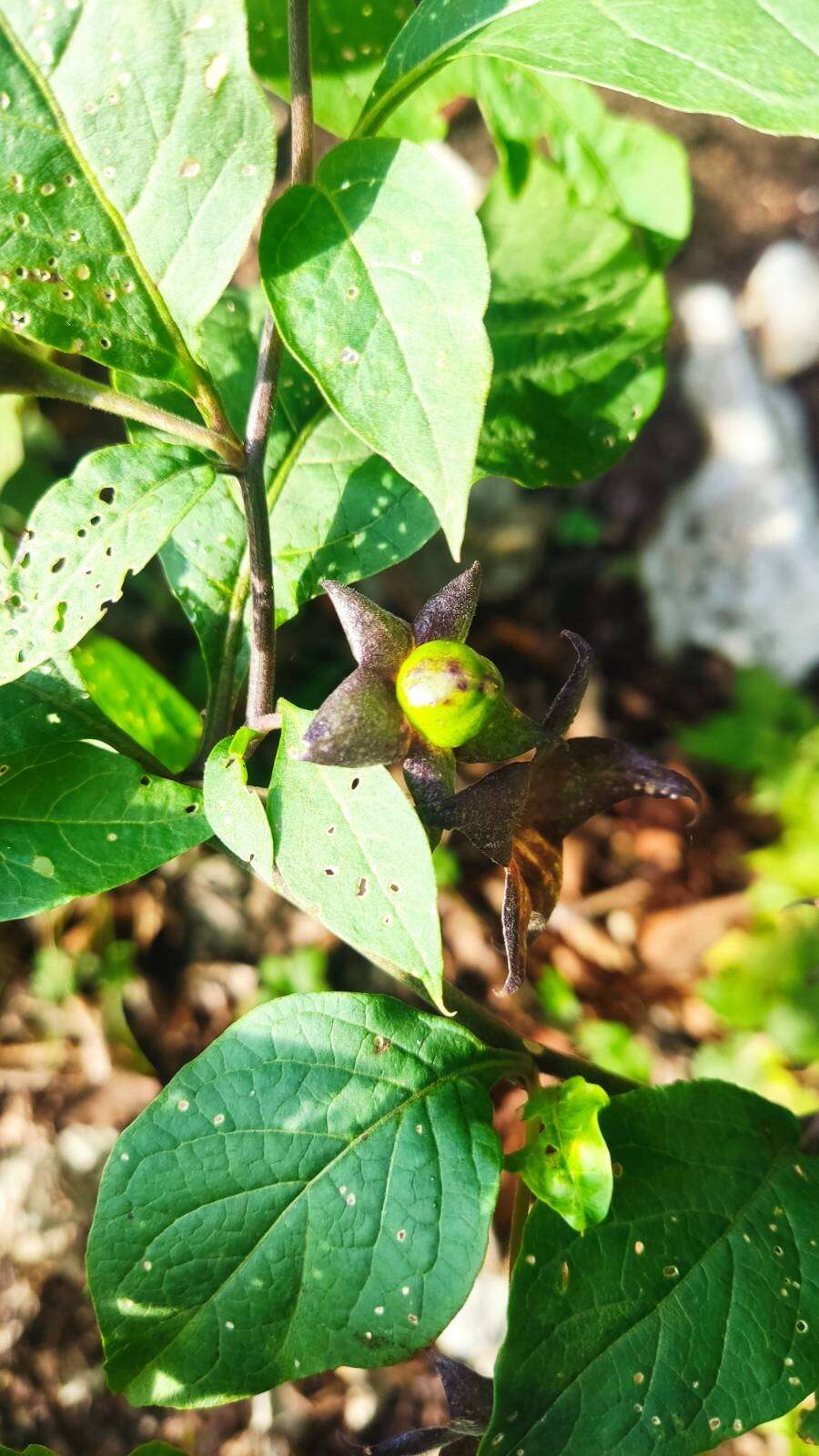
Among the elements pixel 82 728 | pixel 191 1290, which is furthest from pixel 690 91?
pixel 191 1290

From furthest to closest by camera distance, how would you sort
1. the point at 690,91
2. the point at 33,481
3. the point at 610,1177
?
the point at 33,481 < the point at 610,1177 < the point at 690,91

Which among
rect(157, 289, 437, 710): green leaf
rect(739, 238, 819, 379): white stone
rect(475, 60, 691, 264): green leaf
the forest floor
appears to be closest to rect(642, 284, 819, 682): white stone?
the forest floor

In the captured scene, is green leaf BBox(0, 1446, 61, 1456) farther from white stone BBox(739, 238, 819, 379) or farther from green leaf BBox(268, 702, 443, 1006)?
white stone BBox(739, 238, 819, 379)

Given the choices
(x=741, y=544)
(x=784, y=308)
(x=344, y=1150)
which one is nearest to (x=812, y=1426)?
(x=344, y=1150)

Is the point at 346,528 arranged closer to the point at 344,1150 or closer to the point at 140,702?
the point at 140,702

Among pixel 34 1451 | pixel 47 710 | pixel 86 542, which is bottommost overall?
pixel 34 1451

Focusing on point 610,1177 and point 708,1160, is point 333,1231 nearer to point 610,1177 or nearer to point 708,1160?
point 610,1177
